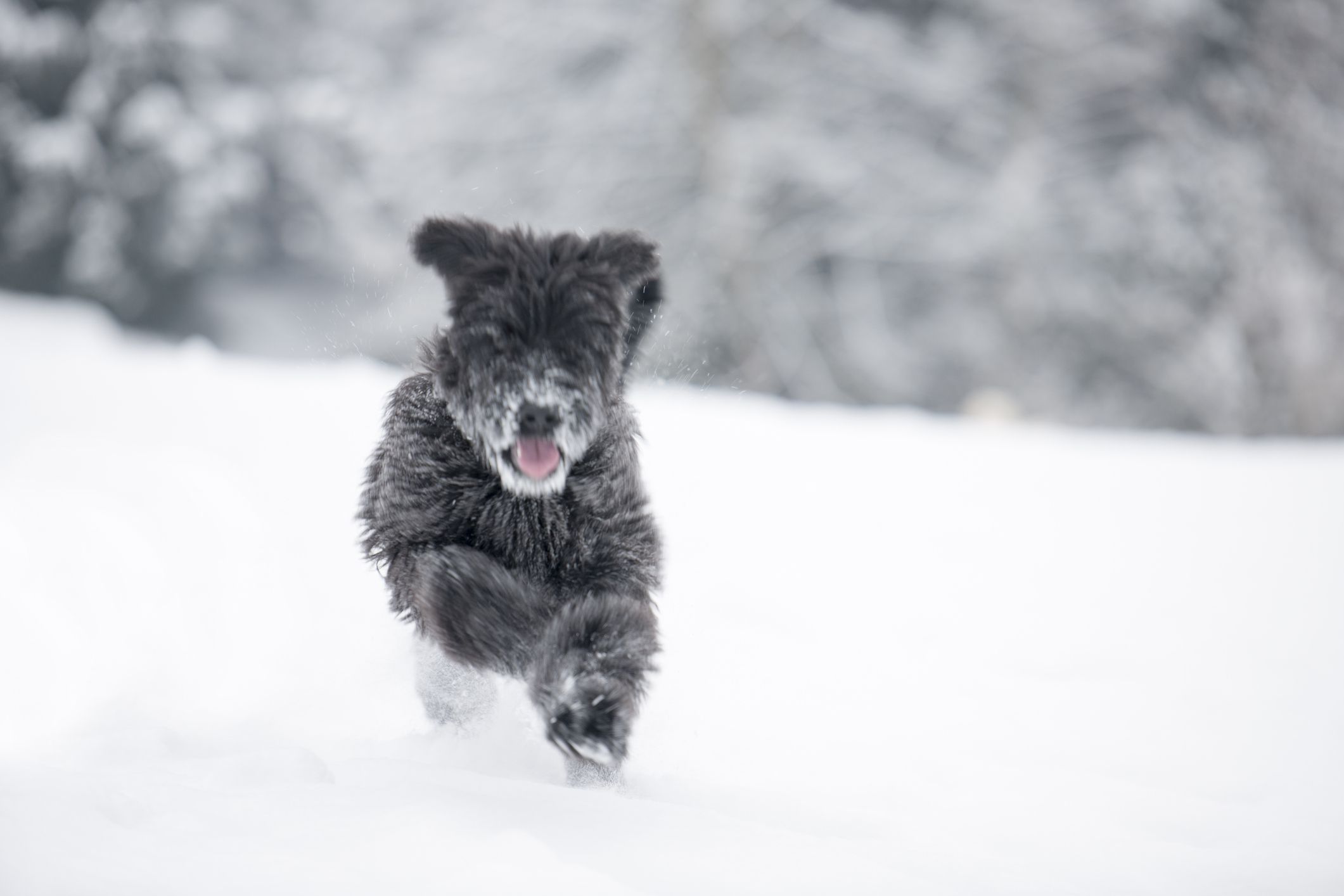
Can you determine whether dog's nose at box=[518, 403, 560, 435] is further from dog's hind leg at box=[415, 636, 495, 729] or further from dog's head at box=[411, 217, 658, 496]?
dog's hind leg at box=[415, 636, 495, 729]

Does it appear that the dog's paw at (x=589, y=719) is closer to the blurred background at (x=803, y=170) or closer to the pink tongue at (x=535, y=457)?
the pink tongue at (x=535, y=457)

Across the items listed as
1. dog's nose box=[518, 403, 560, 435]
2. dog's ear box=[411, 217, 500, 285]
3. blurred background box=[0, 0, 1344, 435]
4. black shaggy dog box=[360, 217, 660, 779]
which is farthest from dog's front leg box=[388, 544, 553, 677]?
blurred background box=[0, 0, 1344, 435]

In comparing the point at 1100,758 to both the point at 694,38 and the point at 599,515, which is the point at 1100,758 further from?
the point at 694,38

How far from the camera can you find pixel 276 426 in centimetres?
680

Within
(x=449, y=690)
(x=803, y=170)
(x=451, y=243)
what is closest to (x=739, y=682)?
(x=449, y=690)

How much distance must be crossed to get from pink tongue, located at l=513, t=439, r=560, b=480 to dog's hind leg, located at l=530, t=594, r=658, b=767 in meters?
→ 0.33

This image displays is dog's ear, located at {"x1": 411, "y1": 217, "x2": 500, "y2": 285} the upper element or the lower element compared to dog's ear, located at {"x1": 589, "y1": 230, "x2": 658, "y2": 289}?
lower

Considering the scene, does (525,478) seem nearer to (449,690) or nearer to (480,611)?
(480,611)

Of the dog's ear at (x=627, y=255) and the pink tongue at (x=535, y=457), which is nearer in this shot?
the pink tongue at (x=535, y=457)

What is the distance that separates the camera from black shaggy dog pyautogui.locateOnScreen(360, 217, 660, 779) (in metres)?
2.46

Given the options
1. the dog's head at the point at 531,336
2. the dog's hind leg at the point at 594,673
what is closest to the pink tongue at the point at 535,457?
the dog's head at the point at 531,336

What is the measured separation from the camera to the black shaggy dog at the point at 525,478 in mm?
2465

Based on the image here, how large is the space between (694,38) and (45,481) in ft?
31.8

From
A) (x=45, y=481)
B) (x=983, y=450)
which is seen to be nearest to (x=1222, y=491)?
(x=983, y=450)
